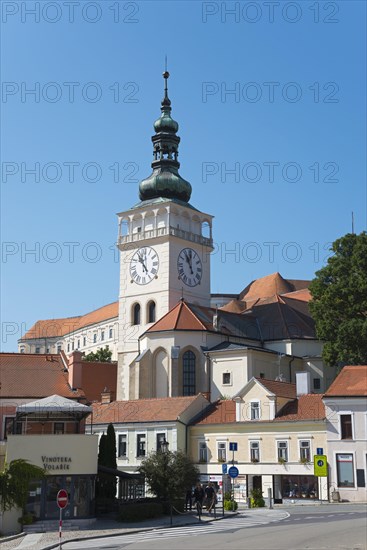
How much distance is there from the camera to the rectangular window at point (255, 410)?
164 ft

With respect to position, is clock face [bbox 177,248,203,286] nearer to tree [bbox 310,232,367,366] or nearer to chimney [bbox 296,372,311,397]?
tree [bbox 310,232,367,366]

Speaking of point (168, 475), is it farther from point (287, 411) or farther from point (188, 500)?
point (287, 411)

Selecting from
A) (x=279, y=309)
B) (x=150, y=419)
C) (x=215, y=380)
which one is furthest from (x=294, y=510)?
(x=279, y=309)

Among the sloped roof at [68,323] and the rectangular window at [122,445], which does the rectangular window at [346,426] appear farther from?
the sloped roof at [68,323]

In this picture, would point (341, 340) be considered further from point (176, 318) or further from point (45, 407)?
point (45, 407)

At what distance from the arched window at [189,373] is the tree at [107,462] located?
23959mm

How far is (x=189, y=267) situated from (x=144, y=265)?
15.0 ft

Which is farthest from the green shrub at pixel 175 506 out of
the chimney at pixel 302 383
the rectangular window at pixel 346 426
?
the chimney at pixel 302 383

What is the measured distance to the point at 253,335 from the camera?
7356 cm

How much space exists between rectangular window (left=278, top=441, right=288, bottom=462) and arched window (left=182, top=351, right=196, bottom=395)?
19.3m

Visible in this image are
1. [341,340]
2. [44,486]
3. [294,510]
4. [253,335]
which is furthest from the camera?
[253,335]

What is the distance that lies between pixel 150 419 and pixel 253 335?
22581 mm

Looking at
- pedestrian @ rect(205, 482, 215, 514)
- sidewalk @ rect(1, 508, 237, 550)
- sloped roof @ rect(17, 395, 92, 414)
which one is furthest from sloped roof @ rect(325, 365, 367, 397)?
sloped roof @ rect(17, 395, 92, 414)

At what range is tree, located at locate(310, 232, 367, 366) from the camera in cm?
5722
